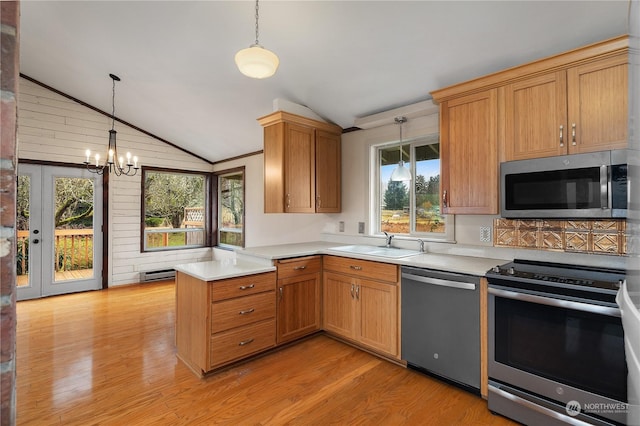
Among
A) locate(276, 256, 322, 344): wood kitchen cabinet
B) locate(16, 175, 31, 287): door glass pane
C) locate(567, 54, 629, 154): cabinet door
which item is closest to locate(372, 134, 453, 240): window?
locate(276, 256, 322, 344): wood kitchen cabinet

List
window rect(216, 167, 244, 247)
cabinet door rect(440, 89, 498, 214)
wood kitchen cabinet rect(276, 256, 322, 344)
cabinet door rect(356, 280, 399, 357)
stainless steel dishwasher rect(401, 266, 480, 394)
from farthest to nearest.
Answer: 1. window rect(216, 167, 244, 247)
2. wood kitchen cabinet rect(276, 256, 322, 344)
3. cabinet door rect(356, 280, 399, 357)
4. cabinet door rect(440, 89, 498, 214)
5. stainless steel dishwasher rect(401, 266, 480, 394)

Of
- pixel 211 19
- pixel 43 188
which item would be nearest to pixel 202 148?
pixel 43 188

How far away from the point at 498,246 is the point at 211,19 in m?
3.09

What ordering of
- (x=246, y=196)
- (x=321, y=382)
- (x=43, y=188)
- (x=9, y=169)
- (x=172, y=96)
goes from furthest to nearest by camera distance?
(x=246, y=196) < (x=43, y=188) < (x=172, y=96) < (x=321, y=382) < (x=9, y=169)

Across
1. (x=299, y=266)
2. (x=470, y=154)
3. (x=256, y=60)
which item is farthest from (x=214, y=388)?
(x=470, y=154)

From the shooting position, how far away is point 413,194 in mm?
3471

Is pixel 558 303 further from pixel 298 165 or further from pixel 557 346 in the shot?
pixel 298 165

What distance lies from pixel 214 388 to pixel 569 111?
10.5 feet

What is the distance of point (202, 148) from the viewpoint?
19.4ft

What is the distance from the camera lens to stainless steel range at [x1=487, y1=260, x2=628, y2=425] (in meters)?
1.70

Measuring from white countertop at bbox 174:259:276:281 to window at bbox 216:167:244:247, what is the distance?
2.86 meters

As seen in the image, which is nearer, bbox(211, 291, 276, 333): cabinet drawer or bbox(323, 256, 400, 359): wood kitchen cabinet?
bbox(211, 291, 276, 333): cabinet drawer

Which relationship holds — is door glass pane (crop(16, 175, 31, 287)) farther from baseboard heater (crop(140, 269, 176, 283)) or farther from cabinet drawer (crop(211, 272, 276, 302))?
Result: cabinet drawer (crop(211, 272, 276, 302))

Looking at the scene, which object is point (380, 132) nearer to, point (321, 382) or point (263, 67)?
point (263, 67)
